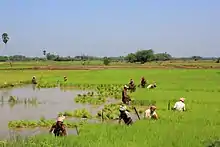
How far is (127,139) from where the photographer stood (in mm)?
10523

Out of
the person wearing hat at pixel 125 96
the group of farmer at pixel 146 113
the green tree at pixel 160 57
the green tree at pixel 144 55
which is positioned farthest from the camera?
the green tree at pixel 160 57

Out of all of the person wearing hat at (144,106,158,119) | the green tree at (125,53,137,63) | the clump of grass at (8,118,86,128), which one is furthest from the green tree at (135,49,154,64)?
the person wearing hat at (144,106,158,119)

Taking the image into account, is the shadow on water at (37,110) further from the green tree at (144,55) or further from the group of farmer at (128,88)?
the green tree at (144,55)

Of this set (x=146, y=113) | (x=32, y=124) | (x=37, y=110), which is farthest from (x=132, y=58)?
(x=146, y=113)

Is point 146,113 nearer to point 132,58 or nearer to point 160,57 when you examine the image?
point 132,58

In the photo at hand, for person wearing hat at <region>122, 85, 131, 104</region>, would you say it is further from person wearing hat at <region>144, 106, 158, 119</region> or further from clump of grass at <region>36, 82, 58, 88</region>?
clump of grass at <region>36, 82, 58, 88</region>

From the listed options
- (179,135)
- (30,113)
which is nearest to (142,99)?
(30,113)

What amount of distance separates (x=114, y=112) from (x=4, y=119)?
17.2ft

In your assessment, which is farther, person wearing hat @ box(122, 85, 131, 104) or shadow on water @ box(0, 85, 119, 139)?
person wearing hat @ box(122, 85, 131, 104)

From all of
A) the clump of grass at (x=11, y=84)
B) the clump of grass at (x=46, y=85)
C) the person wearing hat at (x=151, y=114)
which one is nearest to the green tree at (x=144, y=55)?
the clump of grass at (x=11, y=84)

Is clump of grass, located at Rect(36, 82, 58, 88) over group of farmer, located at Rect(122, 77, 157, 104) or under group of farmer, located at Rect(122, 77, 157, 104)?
under

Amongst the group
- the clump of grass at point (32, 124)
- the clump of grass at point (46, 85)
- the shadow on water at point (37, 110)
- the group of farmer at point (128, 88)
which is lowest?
the clump of grass at point (46, 85)

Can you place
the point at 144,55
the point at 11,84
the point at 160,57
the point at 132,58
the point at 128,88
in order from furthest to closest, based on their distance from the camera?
1. the point at 160,57
2. the point at 132,58
3. the point at 144,55
4. the point at 11,84
5. the point at 128,88

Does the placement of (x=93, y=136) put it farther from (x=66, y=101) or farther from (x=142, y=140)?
(x=66, y=101)
